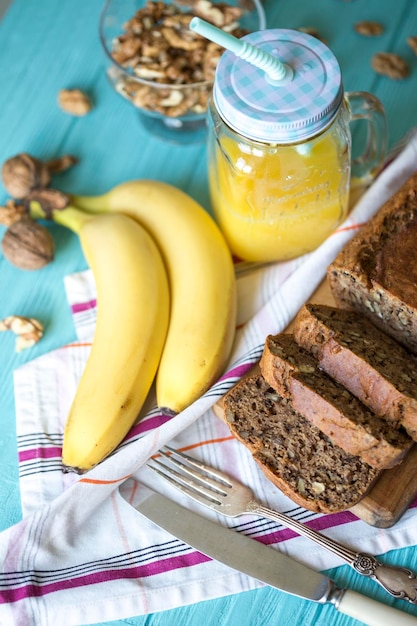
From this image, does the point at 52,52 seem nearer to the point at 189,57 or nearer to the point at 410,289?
the point at 189,57

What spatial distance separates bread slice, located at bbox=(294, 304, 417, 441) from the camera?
1602mm

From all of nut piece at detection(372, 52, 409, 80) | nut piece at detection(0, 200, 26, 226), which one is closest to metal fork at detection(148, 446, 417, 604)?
nut piece at detection(0, 200, 26, 226)

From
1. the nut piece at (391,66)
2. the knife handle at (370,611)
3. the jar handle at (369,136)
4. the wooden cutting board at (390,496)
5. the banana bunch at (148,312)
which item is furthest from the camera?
the nut piece at (391,66)

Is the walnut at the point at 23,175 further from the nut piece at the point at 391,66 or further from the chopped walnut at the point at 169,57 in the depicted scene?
the nut piece at the point at 391,66

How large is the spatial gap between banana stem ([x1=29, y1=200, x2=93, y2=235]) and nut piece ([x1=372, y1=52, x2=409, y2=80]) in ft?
3.51

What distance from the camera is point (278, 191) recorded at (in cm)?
186

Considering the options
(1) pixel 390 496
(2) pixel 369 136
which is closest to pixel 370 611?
(1) pixel 390 496

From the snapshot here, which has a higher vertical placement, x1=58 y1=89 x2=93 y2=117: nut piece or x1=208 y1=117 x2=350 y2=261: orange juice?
x1=208 y1=117 x2=350 y2=261: orange juice

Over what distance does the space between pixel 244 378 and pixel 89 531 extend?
0.53 metres

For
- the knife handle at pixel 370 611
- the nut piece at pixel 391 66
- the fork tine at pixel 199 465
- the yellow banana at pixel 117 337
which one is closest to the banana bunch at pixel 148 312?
the yellow banana at pixel 117 337

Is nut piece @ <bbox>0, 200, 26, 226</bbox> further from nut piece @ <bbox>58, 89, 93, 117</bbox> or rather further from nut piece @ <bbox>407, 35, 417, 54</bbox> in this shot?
nut piece @ <bbox>407, 35, 417, 54</bbox>

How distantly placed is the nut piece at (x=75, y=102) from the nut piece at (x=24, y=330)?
0.76 meters

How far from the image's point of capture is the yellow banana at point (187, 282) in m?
1.82

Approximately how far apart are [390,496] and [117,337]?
0.75m
